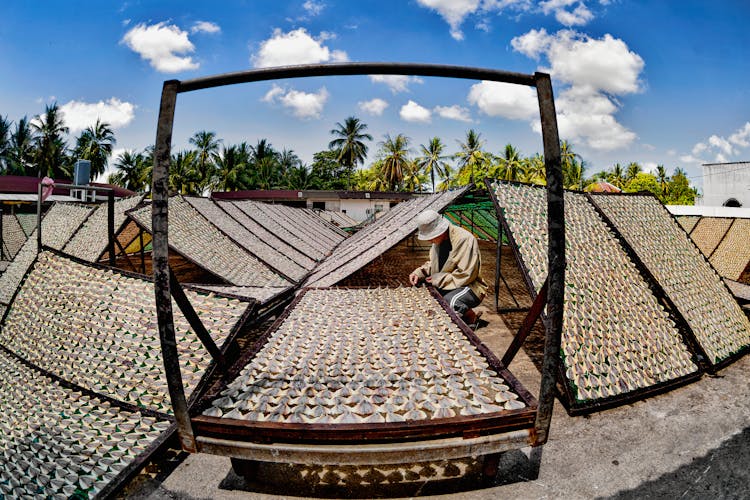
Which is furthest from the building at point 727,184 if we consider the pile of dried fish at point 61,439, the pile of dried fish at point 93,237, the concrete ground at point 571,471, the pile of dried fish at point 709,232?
the pile of dried fish at point 61,439

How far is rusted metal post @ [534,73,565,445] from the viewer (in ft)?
5.64

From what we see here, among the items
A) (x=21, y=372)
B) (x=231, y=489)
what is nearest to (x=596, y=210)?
(x=231, y=489)

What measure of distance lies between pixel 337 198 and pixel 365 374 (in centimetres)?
3311

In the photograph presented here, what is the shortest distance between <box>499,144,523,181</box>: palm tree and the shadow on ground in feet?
140

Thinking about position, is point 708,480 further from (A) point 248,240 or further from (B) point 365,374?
(A) point 248,240

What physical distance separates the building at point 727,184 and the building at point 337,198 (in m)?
25.6

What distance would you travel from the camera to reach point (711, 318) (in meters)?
3.81

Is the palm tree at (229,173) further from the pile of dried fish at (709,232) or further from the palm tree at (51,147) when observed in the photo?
the pile of dried fish at (709,232)

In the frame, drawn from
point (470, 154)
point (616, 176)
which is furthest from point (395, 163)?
point (616, 176)

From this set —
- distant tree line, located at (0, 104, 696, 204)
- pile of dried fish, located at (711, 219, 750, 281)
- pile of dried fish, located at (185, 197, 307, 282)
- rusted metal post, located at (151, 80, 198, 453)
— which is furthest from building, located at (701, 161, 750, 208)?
rusted metal post, located at (151, 80, 198, 453)

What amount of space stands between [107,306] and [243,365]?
1.42 metres

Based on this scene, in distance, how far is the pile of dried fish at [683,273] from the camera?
3662mm

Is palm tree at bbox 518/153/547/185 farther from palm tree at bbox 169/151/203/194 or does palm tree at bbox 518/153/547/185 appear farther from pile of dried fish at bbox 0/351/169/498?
pile of dried fish at bbox 0/351/169/498

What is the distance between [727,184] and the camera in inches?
1330
